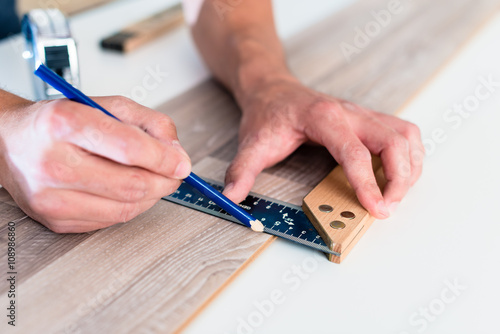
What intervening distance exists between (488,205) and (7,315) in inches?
34.1

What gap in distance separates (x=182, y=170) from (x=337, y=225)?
11.5 inches

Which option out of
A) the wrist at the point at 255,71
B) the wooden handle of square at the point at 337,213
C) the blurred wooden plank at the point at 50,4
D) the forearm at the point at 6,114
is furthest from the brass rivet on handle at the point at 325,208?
the blurred wooden plank at the point at 50,4

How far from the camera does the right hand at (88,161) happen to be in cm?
71

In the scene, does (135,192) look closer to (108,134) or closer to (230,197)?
(108,134)

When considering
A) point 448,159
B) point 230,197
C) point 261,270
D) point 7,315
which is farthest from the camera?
point 448,159

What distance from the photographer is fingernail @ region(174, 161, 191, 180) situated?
772 mm

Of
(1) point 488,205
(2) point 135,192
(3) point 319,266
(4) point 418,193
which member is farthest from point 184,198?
(1) point 488,205

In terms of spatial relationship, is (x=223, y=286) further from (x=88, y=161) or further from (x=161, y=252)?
(x=88, y=161)

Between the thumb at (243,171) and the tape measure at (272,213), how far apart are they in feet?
0.08

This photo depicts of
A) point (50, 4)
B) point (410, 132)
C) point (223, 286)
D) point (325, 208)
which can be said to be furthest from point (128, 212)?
point (50, 4)

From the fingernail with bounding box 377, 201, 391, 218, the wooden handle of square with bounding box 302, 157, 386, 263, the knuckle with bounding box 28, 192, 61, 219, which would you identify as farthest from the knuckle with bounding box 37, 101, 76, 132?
the fingernail with bounding box 377, 201, 391, 218

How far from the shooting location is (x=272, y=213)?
93 cm

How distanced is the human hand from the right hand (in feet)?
0.66

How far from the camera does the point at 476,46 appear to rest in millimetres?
1677
